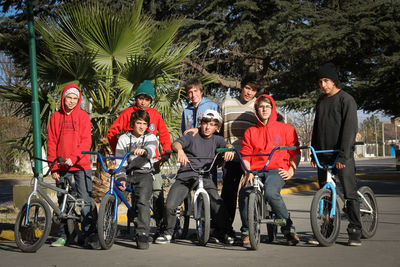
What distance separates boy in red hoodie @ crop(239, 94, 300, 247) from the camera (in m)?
6.09

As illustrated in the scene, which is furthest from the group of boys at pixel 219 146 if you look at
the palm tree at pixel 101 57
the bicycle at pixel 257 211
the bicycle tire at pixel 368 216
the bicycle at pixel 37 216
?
the palm tree at pixel 101 57

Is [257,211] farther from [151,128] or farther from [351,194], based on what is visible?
[151,128]

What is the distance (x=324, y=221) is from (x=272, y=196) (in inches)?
25.2

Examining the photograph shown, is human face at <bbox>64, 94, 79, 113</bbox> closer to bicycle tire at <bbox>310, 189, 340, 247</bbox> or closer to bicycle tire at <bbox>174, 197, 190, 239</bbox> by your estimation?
bicycle tire at <bbox>174, 197, 190, 239</bbox>

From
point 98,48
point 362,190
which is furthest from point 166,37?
point 362,190

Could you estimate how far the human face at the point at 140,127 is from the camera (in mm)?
6473

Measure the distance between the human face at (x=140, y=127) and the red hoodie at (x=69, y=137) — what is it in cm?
64

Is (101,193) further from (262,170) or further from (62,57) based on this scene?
Result: (262,170)

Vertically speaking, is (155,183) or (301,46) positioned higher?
(301,46)

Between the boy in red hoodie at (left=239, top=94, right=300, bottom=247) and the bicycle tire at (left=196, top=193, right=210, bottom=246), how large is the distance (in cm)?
41

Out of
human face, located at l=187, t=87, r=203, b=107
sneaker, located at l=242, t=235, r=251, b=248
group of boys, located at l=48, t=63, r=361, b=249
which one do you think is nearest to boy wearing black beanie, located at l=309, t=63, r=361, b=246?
group of boys, located at l=48, t=63, r=361, b=249

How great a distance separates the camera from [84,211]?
6477mm

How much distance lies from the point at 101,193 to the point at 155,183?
4409 mm

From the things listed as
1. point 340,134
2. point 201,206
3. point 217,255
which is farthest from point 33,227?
point 340,134
